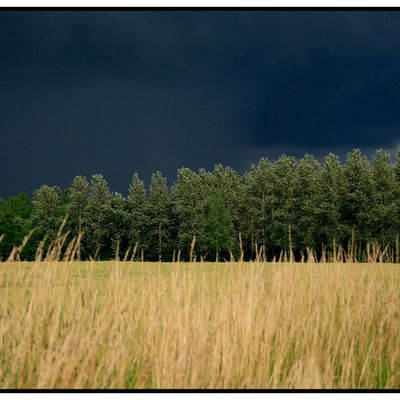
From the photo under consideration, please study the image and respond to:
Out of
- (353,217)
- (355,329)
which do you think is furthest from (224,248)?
(355,329)

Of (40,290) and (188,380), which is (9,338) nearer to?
(40,290)

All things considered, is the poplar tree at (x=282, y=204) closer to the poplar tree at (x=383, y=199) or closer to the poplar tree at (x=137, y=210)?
the poplar tree at (x=383, y=199)

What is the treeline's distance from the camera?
3444cm

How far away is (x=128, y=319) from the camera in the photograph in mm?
4207

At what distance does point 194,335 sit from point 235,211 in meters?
38.8

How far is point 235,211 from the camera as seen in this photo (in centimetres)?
4216

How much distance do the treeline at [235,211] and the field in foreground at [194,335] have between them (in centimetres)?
2890

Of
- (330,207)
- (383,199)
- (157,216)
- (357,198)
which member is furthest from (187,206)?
(383,199)

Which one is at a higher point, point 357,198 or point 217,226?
point 357,198

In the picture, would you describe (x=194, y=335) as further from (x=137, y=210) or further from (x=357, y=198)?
(x=137, y=210)

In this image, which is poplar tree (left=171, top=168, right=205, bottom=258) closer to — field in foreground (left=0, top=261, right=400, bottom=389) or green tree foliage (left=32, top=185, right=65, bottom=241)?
green tree foliage (left=32, top=185, right=65, bottom=241)

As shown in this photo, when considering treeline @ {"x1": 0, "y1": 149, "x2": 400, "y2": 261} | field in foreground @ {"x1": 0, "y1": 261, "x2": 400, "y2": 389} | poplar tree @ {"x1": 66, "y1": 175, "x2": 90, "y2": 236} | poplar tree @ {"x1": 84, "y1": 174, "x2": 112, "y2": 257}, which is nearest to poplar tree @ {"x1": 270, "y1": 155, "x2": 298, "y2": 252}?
treeline @ {"x1": 0, "y1": 149, "x2": 400, "y2": 261}

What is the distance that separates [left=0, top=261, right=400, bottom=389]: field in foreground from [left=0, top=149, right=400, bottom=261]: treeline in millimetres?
28898

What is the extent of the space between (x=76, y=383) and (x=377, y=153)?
121 feet
